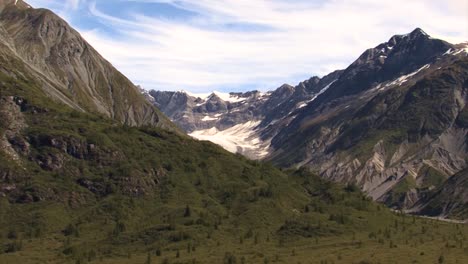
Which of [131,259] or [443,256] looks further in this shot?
[131,259]

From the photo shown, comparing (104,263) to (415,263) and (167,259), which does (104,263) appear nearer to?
(167,259)

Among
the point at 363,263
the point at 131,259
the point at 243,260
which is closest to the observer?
the point at 363,263

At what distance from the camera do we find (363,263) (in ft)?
568

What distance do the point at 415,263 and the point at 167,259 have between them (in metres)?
63.4

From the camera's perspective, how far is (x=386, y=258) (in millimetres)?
183625

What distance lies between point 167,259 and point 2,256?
156ft

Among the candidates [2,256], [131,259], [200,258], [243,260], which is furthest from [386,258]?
[2,256]

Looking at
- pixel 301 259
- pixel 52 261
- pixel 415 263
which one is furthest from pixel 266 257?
pixel 52 261

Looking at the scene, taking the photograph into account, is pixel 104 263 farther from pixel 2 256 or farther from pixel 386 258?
pixel 386 258

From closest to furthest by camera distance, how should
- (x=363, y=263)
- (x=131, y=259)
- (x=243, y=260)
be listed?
1. (x=363, y=263)
2. (x=243, y=260)
3. (x=131, y=259)

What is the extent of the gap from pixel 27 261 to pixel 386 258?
3714 inches

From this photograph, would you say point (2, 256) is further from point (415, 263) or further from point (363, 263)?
point (415, 263)

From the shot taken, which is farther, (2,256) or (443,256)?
(2,256)

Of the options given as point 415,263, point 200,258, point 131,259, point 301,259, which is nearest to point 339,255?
point 301,259
